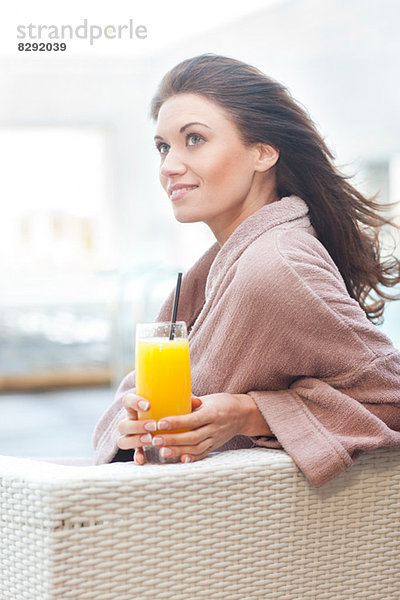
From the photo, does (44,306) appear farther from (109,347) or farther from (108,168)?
(108,168)

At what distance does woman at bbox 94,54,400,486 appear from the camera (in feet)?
3.93

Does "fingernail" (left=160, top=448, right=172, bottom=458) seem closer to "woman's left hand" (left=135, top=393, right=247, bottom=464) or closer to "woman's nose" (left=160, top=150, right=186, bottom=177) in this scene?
"woman's left hand" (left=135, top=393, right=247, bottom=464)

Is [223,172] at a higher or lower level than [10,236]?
higher

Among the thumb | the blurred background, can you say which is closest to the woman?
the thumb

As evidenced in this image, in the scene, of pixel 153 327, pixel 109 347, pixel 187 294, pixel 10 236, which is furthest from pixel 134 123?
pixel 153 327

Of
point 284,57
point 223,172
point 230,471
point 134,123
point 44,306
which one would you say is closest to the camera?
point 230,471

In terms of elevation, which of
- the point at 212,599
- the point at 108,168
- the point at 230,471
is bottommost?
the point at 108,168

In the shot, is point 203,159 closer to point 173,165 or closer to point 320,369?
point 173,165

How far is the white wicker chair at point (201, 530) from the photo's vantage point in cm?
106

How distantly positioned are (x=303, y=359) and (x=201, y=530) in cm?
29

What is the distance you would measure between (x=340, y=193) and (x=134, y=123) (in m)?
5.40

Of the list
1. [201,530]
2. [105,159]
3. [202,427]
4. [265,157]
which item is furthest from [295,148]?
[105,159]

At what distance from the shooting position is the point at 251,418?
123cm

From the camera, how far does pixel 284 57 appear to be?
5.37m
